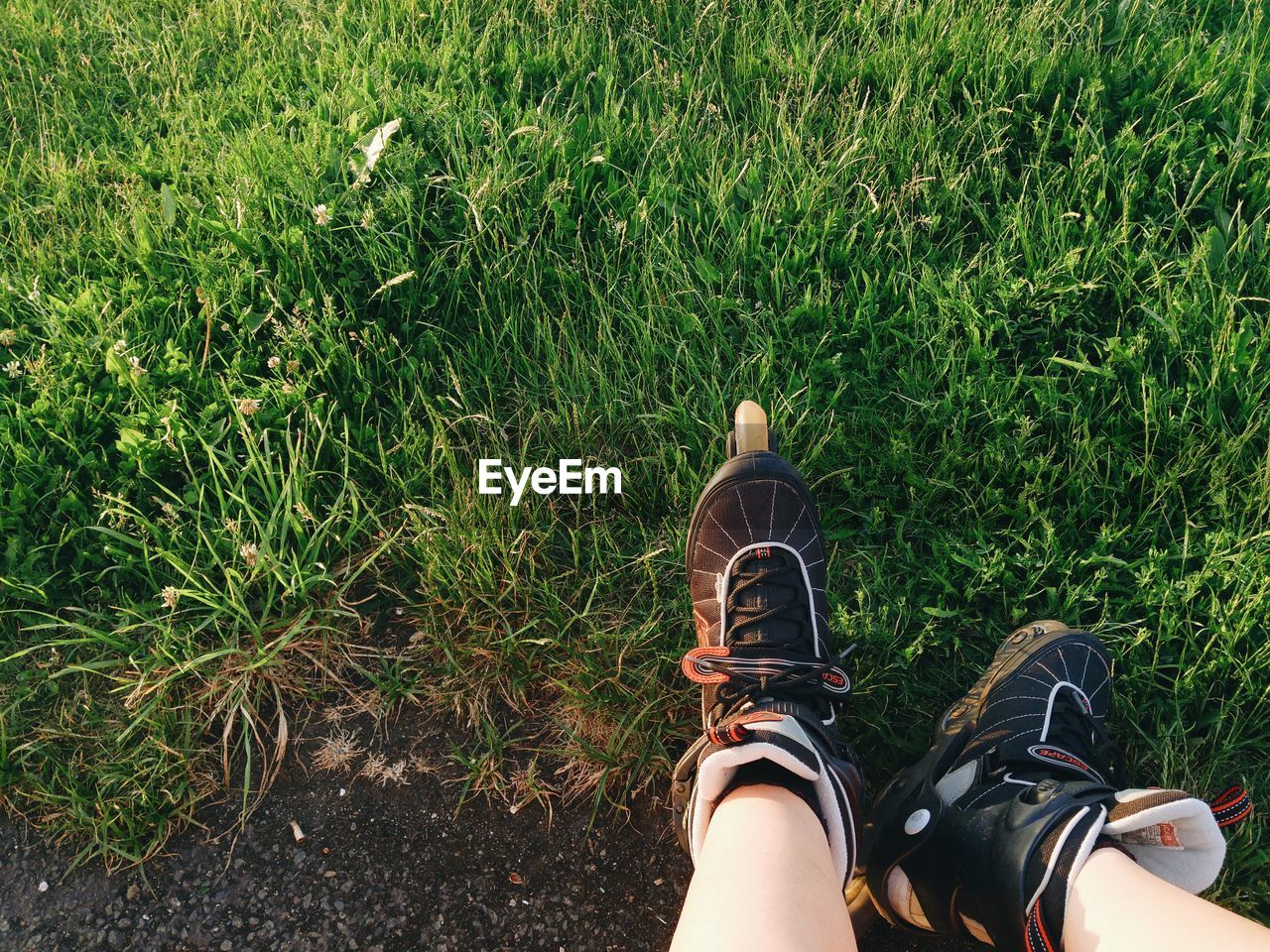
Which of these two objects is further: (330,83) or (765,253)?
(330,83)

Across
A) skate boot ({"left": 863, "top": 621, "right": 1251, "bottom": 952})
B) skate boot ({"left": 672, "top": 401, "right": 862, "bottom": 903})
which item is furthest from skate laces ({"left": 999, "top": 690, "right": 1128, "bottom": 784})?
skate boot ({"left": 672, "top": 401, "right": 862, "bottom": 903})

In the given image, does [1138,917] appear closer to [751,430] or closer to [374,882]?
[751,430]

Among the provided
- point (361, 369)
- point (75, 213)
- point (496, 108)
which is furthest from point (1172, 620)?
point (75, 213)

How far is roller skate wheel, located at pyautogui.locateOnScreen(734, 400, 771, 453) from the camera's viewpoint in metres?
2.15

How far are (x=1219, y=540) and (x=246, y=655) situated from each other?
7.28 ft

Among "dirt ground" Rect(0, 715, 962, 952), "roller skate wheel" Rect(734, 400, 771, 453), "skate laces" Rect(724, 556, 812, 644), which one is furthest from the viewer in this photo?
"roller skate wheel" Rect(734, 400, 771, 453)

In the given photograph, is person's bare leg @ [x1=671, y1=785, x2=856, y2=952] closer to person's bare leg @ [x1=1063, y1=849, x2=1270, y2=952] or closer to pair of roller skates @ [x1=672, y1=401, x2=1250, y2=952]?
pair of roller skates @ [x1=672, y1=401, x2=1250, y2=952]

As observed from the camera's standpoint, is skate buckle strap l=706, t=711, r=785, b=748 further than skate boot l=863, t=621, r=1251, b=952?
Yes

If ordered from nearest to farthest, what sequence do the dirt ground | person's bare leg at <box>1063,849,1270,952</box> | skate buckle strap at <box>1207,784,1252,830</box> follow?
1. person's bare leg at <box>1063,849,1270,952</box>
2. skate buckle strap at <box>1207,784,1252,830</box>
3. the dirt ground

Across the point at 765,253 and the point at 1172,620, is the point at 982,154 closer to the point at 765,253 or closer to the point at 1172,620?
the point at 765,253

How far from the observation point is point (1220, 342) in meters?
2.15

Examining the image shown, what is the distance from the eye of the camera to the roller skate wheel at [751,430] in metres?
2.15

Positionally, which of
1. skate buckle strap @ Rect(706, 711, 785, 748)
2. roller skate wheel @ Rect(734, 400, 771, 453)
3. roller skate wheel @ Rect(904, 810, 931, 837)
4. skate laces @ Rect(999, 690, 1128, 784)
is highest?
roller skate wheel @ Rect(734, 400, 771, 453)

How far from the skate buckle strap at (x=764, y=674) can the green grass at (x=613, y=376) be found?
0.13 meters
